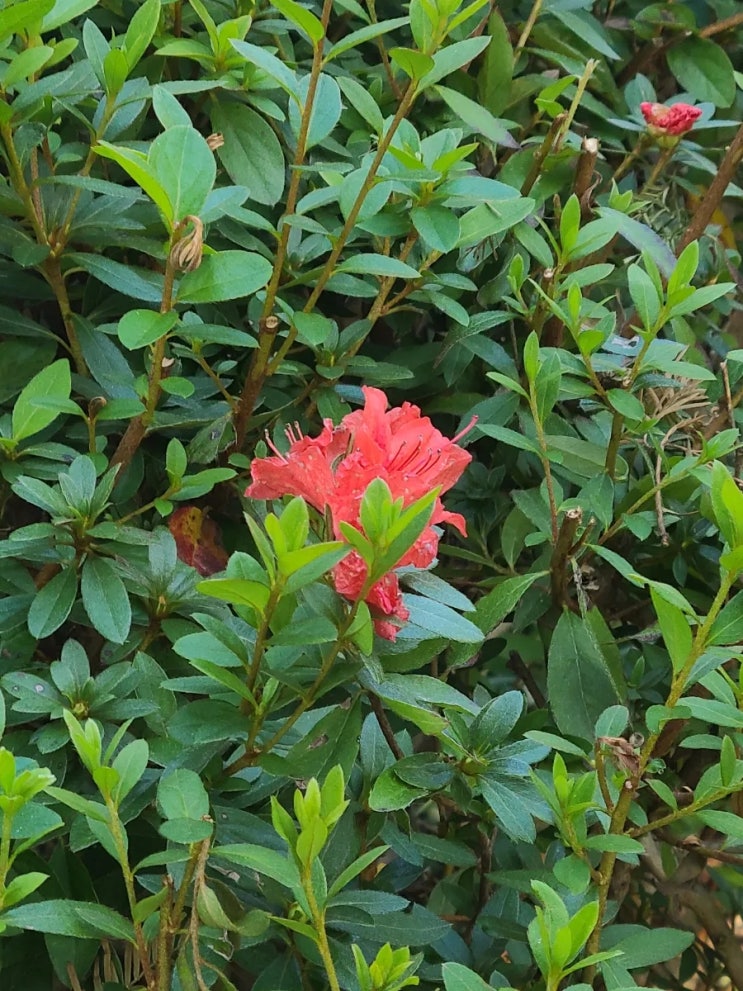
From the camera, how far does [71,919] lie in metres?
0.50

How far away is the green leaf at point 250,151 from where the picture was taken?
0.75 metres

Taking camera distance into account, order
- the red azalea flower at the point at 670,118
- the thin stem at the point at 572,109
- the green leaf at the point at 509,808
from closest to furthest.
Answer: the green leaf at the point at 509,808, the thin stem at the point at 572,109, the red azalea flower at the point at 670,118

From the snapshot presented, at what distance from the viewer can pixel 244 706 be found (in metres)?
0.53

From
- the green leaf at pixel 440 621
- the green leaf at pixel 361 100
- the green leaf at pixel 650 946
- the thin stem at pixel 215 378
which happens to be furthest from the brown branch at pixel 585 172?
the green leaf at pixel 650 946

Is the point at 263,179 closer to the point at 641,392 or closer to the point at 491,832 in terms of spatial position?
the point at 641,392

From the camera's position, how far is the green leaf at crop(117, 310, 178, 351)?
53 centimetres

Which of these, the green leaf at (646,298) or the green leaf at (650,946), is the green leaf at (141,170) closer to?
the green leaf at (646,298)

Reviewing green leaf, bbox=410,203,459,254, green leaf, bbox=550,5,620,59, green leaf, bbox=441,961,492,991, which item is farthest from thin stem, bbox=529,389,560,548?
green leaf, bbox=550,5,620,59

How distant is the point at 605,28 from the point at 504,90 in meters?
0.23

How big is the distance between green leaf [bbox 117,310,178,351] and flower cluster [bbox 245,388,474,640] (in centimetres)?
9

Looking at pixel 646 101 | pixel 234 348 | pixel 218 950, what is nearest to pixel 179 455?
pixel 234 348

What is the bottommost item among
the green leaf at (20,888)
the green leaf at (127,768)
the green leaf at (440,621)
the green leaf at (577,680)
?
the green leaf at (577,680)

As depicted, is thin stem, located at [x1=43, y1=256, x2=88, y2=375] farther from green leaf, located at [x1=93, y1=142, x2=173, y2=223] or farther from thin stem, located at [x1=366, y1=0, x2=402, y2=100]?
thin stem, located at [x1=366, y1=0, x2=402, y2=100]

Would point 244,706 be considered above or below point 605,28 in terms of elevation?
below
